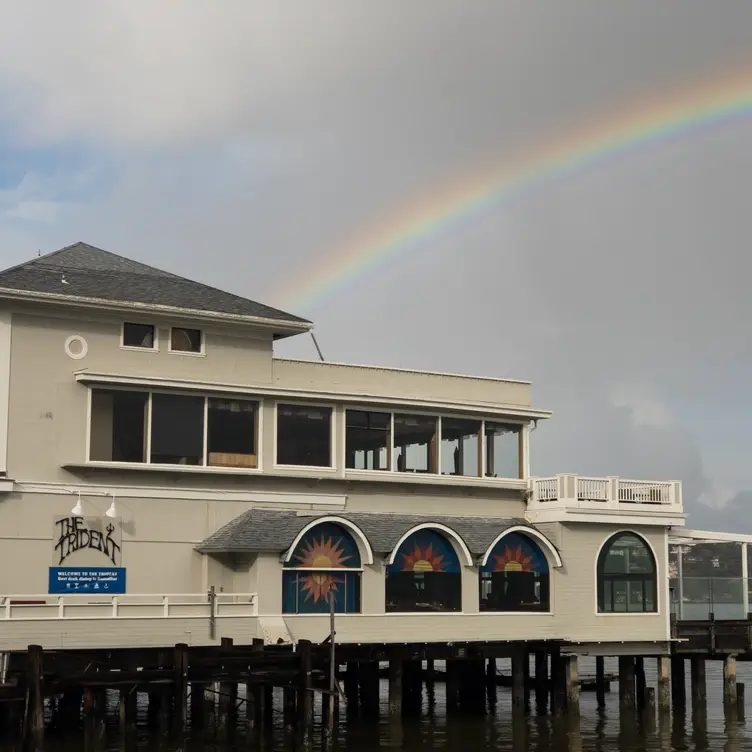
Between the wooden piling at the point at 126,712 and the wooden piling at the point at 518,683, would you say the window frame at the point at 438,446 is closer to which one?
the wooden piling at the point at 518,683

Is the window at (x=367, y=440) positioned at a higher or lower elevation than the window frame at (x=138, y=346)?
lower

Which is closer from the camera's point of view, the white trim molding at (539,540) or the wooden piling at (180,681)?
the wooden piling at (180,681)

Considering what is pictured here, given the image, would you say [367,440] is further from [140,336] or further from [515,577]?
[140,336]

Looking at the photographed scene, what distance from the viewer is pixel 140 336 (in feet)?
141

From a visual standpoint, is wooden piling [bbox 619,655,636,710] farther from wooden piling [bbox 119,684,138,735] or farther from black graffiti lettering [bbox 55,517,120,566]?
black graffiti lettering [bbox 55,517,120,566]

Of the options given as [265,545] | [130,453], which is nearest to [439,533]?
[265,545]

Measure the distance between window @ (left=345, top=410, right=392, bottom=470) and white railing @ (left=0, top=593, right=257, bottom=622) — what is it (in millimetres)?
7080

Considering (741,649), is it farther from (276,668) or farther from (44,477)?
(44,477)

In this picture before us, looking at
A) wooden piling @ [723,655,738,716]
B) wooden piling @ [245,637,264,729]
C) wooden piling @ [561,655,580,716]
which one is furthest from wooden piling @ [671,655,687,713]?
wooden piling @ [245,637,264,729]

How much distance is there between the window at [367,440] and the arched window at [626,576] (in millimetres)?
8436

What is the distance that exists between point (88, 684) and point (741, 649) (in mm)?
24415

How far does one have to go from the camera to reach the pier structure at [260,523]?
39031 mm

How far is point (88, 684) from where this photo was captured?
36062mm

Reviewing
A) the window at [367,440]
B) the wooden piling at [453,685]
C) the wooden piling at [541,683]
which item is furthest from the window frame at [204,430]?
the wooden piling at [541,683]
